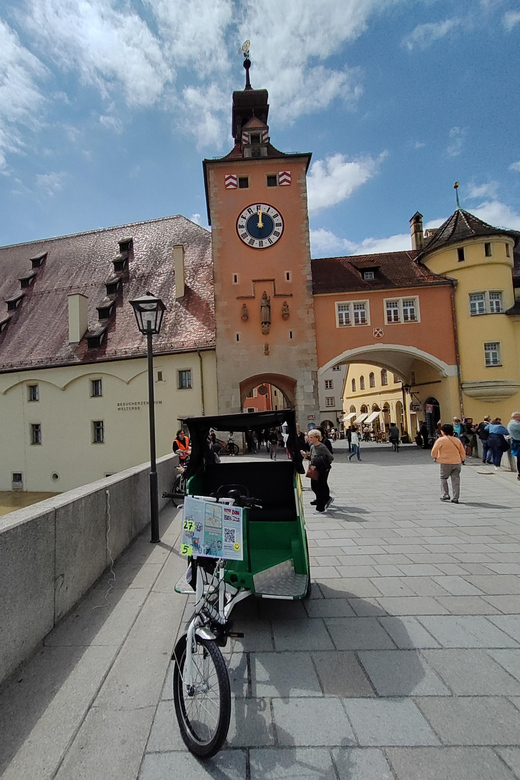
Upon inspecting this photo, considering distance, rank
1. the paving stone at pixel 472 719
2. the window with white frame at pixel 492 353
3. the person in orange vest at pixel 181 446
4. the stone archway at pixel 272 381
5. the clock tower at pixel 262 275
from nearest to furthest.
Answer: the paving stone at pixel 472 719 < the person in orange vest at pixel 181 446 < the window with white frame at pixel 492 353 < the clock tower at pixel 262 275 < the stone archway at pixel 272 381

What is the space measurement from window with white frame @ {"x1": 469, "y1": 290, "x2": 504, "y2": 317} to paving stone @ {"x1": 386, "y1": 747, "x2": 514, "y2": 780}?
25.6 meters

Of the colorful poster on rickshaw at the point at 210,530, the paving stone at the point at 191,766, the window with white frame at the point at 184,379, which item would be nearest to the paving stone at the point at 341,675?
the paving stone at the point at 191,766

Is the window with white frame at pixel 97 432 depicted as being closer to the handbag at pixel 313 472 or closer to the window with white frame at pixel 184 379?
the window with white frame at pixel 184 379

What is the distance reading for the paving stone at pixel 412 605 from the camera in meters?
4.34

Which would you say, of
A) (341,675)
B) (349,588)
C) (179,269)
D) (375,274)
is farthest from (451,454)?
(179,269)

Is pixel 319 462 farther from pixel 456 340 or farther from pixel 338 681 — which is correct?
pixel 456 340

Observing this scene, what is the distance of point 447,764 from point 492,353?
25539 mm

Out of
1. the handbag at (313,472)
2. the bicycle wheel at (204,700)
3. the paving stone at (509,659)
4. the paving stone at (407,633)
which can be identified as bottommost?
the paving stone at (509,659)

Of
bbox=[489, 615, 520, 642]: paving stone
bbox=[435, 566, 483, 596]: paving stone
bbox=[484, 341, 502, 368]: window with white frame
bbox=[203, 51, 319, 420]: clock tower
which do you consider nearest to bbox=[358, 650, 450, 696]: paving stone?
bbox=[489, 615, 520, 642]: paving stone

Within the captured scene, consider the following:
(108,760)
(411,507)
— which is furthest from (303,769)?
(411,507)

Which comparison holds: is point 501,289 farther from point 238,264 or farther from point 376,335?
point 238,264

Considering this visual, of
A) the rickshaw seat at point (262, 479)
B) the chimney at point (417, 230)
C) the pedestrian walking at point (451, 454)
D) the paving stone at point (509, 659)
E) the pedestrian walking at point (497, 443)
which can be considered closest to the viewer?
the paving stone at point (509, 659)

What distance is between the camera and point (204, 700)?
2.64 meters

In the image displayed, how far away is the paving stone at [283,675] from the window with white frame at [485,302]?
25125mm
